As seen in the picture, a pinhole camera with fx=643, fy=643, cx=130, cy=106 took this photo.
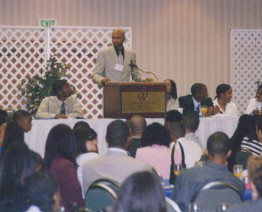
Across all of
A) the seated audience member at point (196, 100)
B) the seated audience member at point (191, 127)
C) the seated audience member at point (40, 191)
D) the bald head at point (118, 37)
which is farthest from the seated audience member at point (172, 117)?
the seated audience member at point (40, 191)

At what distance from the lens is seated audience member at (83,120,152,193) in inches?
147

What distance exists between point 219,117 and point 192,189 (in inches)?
144

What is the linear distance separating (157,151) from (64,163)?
3.91ft

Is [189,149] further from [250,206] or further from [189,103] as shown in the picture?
[250,206]

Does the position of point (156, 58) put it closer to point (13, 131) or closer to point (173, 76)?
point (173, 76)

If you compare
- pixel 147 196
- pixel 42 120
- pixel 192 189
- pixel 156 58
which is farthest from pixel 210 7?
pixel 147 196

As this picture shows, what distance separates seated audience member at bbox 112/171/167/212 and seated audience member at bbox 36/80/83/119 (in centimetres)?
521

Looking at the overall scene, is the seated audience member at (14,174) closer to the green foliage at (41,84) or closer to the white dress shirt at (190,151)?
the white dress shirt at (190,151)

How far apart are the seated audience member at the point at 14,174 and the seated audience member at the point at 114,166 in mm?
767

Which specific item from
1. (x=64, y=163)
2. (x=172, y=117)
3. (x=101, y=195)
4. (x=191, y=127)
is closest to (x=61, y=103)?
(x=172, y=117)

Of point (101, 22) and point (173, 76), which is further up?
point (101, 22)

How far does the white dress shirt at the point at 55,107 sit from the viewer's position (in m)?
7.26

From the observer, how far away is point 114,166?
12.4 ft

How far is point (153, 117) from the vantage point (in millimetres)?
6863
